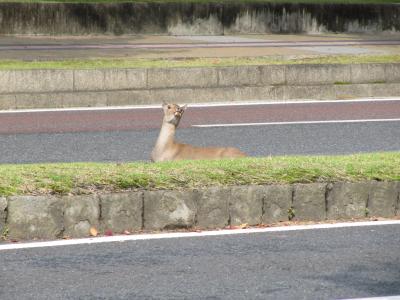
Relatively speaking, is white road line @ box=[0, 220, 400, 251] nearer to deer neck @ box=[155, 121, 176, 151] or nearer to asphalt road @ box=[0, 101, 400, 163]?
deer neck @ box=[155, 121, 176, 151]

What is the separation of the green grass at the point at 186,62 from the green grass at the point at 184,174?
336 inches

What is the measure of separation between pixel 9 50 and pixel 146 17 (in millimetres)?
4603

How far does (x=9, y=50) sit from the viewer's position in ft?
69.6

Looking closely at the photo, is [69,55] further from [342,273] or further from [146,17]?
[342,273]

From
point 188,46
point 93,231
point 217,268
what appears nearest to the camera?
point 217,268

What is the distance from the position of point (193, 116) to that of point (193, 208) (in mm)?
7051

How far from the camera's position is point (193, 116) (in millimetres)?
15172

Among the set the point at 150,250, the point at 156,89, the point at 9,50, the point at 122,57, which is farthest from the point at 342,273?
the point at 9,50

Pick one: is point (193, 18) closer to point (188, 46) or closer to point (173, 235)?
point (188, 46)

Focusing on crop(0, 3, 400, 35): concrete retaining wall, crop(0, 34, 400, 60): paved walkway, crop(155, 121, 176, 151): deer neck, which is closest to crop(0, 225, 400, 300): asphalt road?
crop(155, 121, 176, 151): deer neck

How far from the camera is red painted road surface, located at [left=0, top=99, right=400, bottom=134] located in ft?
46.1

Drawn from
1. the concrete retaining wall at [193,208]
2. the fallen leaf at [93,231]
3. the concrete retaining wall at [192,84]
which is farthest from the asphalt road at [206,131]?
the fallen leaf at [93,231]

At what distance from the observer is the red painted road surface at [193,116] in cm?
1406

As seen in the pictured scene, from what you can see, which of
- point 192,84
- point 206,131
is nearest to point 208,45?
point 192,84
